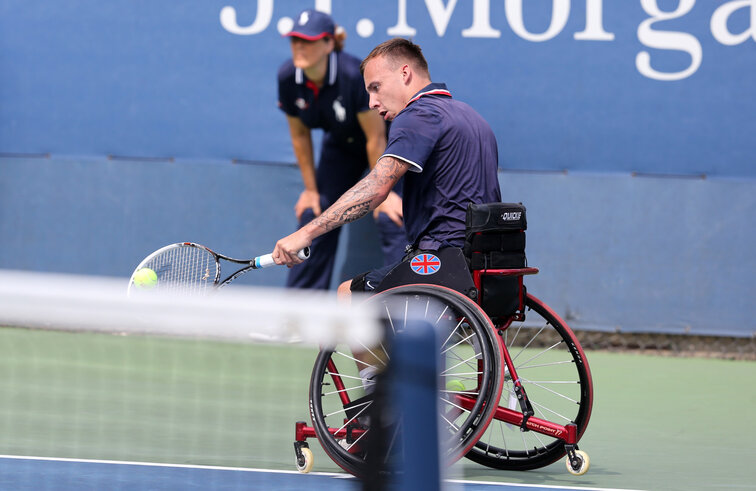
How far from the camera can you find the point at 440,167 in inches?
161

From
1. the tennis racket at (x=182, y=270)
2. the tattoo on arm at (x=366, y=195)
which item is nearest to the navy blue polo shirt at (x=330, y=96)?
the tennis racket at (x=182, y=270)

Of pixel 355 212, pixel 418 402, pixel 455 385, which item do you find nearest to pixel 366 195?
pixel 355 212

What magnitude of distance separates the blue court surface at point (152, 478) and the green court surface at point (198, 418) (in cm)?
5

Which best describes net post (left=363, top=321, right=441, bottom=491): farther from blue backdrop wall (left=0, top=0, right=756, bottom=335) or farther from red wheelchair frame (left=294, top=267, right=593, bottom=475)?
blue backdrop wall (left=0, top=0, right=756, bottom=335)

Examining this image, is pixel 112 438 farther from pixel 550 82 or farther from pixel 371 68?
pixel 550 82

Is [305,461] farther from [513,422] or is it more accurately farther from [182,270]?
[182,270]

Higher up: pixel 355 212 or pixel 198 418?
pixel 355 212

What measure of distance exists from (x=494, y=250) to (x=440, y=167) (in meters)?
0.38

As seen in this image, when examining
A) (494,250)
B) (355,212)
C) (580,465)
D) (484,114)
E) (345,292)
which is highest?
(484,114)

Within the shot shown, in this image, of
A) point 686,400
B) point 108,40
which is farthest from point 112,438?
point 108,40

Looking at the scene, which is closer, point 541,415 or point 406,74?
point 406,74

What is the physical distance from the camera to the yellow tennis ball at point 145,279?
4.39 metres

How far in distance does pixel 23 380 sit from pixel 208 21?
4233 mm

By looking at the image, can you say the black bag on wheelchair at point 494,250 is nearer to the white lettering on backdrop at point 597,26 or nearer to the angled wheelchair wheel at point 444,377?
the angled wheelchair wheel at point 444,377
